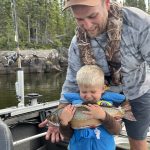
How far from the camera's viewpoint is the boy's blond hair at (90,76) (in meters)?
3.29

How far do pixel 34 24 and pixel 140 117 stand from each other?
202 ft

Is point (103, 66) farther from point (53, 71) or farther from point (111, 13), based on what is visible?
point (53, 71)

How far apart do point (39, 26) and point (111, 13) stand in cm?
6241

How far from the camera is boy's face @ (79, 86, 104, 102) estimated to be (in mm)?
3311

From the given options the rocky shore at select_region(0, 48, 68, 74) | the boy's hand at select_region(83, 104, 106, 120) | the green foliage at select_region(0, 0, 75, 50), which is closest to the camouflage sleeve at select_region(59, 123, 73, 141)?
the boy's hand at select_region(83, 104, 106, 120)

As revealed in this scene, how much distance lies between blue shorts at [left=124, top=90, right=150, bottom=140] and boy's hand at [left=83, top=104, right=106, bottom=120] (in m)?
0.42

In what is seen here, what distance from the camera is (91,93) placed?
10.9 ft

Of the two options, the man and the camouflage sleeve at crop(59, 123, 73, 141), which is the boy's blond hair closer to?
the man

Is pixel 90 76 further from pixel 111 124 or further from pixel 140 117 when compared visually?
pixel 140 117

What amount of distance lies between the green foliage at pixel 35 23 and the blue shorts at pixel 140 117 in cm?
5444

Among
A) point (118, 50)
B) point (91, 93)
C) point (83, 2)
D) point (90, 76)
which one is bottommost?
point (91, 93)

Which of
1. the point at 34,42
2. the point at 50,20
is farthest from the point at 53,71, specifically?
the point at 50,20

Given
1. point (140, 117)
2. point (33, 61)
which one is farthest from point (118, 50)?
point (33, 61)

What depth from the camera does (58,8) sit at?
68.9 meters
